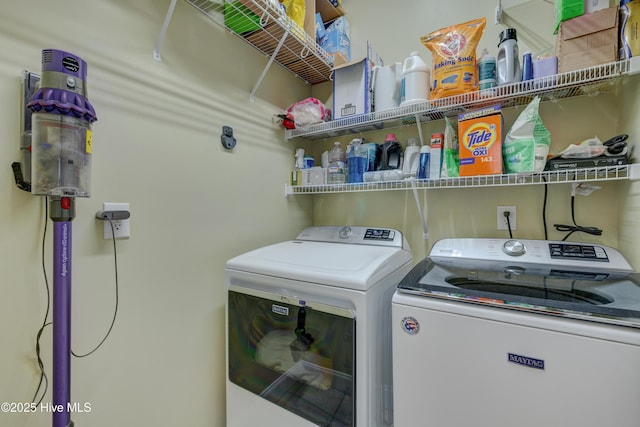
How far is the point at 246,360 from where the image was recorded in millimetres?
1343

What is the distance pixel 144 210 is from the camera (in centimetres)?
117

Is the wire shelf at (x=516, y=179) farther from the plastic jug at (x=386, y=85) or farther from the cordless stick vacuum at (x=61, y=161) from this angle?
the cordless stick vacuum at (x=61, y=161)

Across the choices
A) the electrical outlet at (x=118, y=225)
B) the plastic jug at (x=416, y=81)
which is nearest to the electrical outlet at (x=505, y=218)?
the plastic jug at (x=416, y=81)

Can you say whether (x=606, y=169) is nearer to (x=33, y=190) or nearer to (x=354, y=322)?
(x=354, y=322)

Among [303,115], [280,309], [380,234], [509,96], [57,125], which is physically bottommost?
[280,309]

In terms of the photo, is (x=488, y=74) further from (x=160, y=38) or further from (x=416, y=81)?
(x=160, y=38)

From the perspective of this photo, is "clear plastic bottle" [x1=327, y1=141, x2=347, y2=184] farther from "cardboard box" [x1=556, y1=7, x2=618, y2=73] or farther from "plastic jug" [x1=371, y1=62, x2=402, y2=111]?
"cardboard box" [x1=556, y1=7, x2=618, y2=73]

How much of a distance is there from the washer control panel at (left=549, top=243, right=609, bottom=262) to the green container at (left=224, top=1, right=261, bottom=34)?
1.82m

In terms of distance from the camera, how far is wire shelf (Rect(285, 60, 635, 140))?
1113 mm

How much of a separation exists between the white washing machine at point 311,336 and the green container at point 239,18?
122 centimetres

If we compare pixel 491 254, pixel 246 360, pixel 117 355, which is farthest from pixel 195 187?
pixel 491 254

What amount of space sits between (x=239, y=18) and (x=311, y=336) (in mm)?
1625

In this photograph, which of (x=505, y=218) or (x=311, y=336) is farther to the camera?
(x=505, y=218)

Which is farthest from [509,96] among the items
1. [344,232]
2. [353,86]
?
[344,232]
